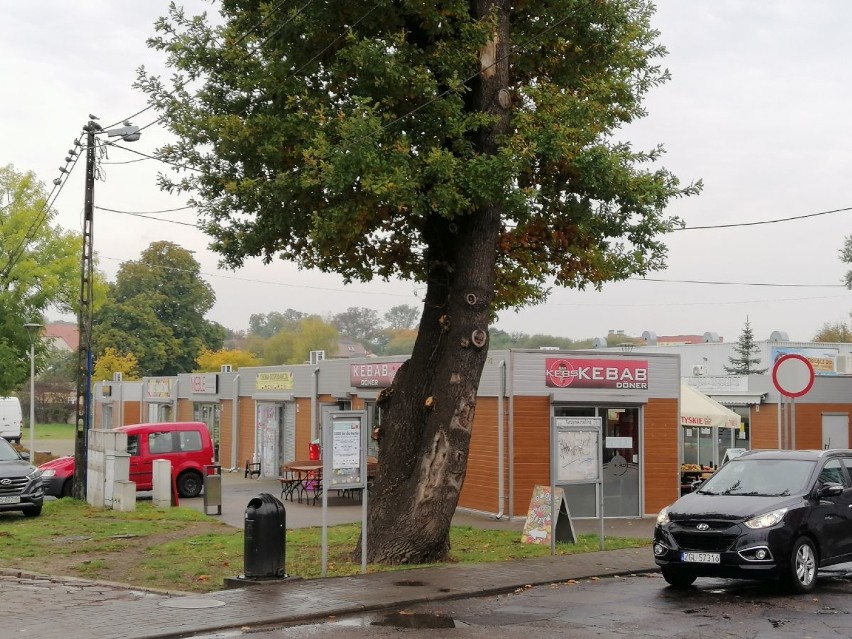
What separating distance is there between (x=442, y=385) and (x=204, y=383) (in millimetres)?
28337

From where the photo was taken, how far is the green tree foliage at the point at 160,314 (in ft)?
265

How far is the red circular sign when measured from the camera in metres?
15.6

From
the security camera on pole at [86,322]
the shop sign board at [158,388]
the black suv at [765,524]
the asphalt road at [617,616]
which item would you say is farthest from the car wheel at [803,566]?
the shop sign board at [158,388]

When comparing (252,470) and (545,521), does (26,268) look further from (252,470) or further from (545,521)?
(545,521)

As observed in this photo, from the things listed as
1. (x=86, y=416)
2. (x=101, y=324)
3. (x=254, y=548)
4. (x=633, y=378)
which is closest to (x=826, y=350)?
(x=633, y=378)

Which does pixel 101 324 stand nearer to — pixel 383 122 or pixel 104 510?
pixel 104 510

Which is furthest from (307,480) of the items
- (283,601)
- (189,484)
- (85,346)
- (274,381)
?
(283,601)

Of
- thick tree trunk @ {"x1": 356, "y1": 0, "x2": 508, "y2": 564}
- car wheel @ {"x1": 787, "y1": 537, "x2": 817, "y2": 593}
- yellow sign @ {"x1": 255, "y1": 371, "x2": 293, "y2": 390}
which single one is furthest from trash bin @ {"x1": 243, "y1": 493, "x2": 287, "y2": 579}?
yellow sign @ {"x1": 255, "y1": 371, "x2": 293, "y2": 390}

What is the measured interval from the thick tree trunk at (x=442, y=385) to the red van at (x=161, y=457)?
1372 cm

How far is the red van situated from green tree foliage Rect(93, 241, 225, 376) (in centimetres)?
5290

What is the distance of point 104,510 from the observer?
23094 millimetres

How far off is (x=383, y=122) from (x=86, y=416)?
14167 mm

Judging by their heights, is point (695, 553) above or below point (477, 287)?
below

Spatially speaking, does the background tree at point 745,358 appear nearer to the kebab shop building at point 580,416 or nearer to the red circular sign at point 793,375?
the kebab shop building at point 580,416
